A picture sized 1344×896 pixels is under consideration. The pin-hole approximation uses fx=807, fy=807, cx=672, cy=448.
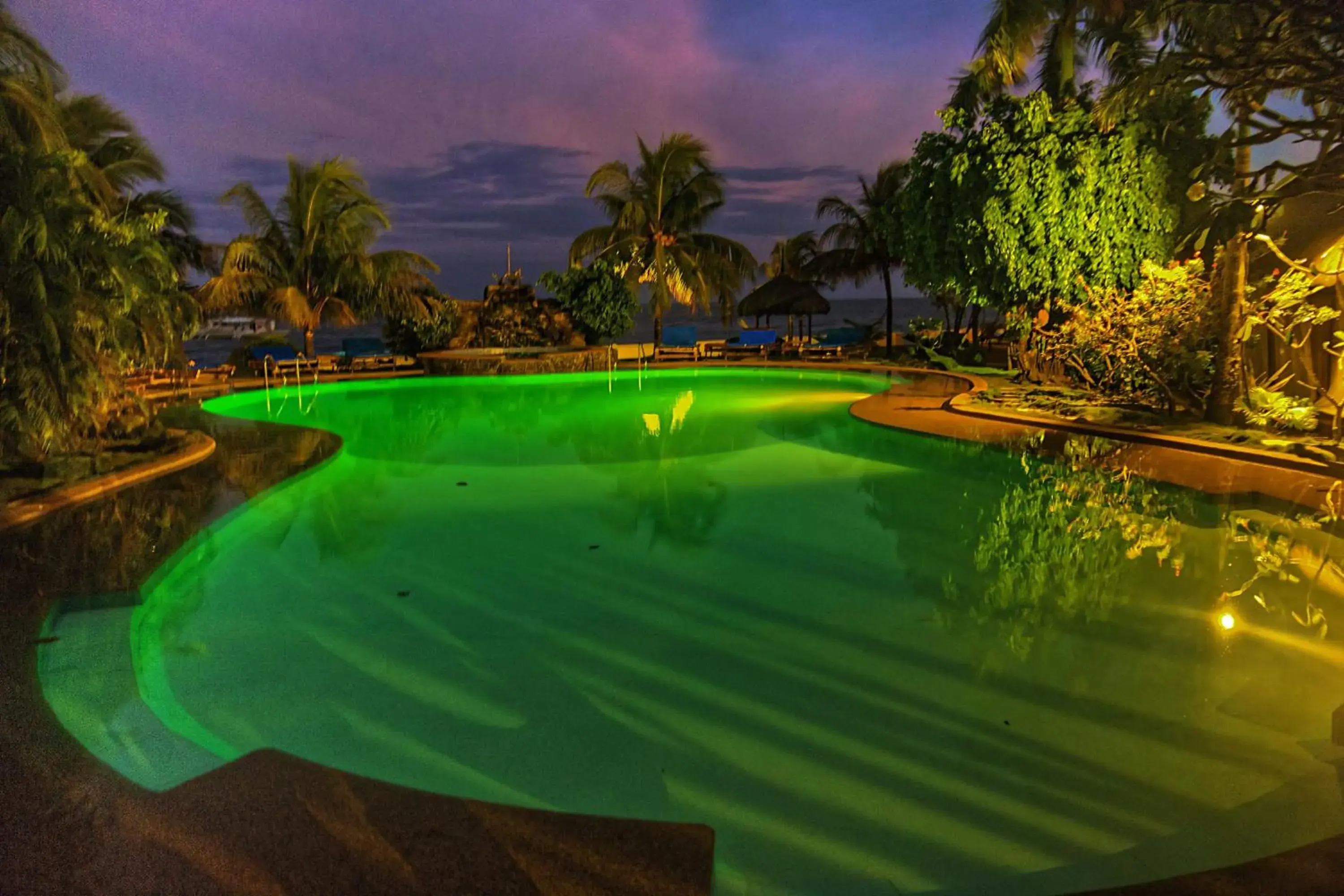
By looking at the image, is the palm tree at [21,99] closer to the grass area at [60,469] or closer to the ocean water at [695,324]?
the grass area at [60,469]

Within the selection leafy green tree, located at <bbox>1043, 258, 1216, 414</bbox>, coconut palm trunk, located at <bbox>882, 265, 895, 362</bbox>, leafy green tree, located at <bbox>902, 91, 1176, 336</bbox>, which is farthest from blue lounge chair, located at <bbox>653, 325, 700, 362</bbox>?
leafy green tree, located at <bbox>1043, 258, 1216, 414</bbox>

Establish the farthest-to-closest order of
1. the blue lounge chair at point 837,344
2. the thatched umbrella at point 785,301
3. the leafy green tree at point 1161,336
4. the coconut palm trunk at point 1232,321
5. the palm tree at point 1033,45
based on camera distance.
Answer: the thatched umbrella at point 785,301, the blue lounge chair at point 837,344, the palm tree at point 1033,45, the leafy green tree at point 1161,336, the coconut palm trunk at point 1232,321

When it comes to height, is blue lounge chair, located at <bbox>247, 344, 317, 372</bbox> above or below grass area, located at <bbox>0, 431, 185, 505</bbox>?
above

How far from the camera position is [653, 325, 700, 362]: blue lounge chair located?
74.6 feet

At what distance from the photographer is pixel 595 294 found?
22.9 meters

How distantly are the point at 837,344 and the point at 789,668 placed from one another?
19.8 meters

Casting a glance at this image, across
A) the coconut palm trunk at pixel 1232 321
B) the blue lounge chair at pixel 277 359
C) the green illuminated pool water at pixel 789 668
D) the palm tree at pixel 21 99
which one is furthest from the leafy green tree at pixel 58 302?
the coconut palm trunk at pixel 1232 321

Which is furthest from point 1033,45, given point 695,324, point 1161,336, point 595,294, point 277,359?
point 695,324

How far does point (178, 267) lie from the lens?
17.3 m

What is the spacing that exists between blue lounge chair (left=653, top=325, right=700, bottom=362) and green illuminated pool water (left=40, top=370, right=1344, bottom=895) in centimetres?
1489

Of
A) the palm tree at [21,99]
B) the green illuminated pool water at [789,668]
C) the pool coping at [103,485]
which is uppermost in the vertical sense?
the palm tree at [21,99]

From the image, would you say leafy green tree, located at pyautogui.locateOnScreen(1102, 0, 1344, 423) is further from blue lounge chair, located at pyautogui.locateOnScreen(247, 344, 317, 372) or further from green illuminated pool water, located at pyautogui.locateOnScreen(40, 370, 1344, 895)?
blue lounge chair, located at pyautogui.locateOnScreen(247, 344, 317, 372)

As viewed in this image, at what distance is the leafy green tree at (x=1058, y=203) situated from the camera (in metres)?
12.2

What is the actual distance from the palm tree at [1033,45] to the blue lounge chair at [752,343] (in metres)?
9.48
